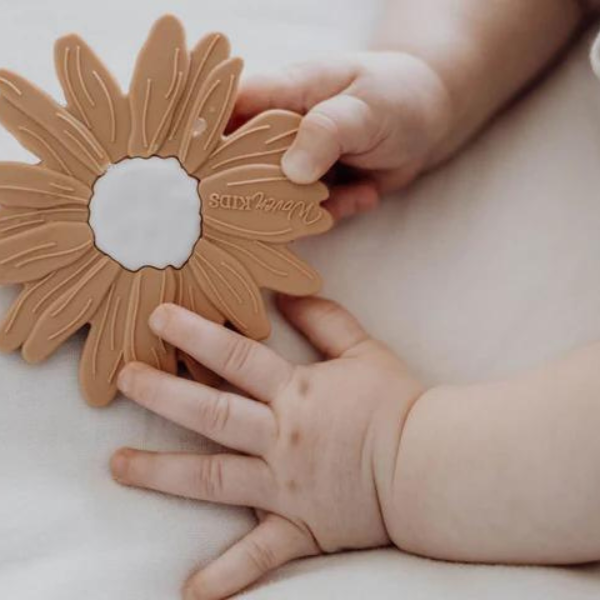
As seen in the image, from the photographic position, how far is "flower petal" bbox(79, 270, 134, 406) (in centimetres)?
74

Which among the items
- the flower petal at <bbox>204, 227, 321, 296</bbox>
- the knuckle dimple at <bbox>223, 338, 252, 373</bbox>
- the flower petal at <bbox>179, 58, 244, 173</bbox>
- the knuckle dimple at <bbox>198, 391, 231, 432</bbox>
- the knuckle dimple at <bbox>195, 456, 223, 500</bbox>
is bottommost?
the knuckle dimple at <bbox>195, 456, 223, 500</bbox>

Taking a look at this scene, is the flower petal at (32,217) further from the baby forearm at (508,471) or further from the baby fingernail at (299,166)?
the baby forearm at (508,471)

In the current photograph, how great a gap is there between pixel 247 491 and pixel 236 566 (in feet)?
→ 0.17

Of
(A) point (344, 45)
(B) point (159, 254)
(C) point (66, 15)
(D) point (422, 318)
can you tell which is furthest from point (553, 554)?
(C) point (66, 15)

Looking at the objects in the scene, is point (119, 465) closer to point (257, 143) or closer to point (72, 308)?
point (72, 308)

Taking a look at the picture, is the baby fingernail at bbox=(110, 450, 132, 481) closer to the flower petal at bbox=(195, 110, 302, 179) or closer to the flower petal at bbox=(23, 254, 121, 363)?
the flower petal at bbox=(23, 254, 121, 363)

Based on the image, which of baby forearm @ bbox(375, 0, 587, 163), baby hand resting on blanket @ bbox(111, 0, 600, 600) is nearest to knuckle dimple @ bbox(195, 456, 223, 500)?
baby hand resting on blanket @ bbox(111, 0, 600, 600)

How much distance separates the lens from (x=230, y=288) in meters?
0.76

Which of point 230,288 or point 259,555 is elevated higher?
point 230,288

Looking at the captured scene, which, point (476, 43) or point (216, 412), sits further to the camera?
point (476, 43)

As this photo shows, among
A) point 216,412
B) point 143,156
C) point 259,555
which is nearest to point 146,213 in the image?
point 143,156

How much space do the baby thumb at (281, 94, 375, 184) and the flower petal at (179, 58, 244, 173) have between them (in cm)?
5

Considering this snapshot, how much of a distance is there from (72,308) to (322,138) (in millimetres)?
208

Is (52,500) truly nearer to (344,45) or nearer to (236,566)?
(236,566)
